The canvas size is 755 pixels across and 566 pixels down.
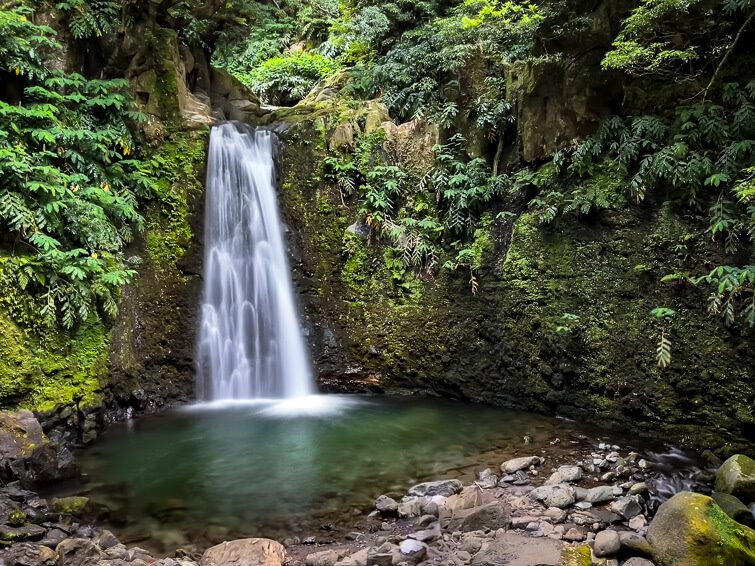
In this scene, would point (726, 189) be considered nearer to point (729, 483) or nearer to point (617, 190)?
point (617, 190)

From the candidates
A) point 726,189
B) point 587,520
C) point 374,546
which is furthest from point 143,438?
point 726,189

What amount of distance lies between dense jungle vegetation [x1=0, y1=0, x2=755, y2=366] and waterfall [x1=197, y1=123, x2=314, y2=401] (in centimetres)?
130

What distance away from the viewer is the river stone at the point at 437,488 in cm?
503

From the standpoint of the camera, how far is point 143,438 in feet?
22.8

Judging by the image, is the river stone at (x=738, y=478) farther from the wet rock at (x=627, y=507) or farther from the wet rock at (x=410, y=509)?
the wet rock at (x=410, y=509)

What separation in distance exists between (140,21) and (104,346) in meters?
6.32

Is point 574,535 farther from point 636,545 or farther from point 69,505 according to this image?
point 69,505

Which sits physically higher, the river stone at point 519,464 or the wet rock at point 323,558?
the wet rock at point 323,558

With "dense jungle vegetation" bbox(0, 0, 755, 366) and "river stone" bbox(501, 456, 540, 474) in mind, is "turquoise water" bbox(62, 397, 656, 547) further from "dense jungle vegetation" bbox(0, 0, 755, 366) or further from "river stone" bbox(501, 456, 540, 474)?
"dense jungle vegetation" bbox(0, 0, 755, 366)

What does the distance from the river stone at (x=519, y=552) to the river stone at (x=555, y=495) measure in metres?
0.79

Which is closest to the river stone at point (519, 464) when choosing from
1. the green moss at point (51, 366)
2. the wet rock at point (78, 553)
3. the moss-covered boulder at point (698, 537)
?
the moss-covered boulder at point (698, 537)

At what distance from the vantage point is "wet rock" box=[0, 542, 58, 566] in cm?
364

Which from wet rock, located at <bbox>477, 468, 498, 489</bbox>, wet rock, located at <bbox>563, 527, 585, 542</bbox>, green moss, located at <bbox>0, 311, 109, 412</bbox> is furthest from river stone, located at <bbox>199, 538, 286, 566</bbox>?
green moss, located at <bbox>0, 311, 109, 412</bbox>

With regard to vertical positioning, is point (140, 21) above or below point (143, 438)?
above
